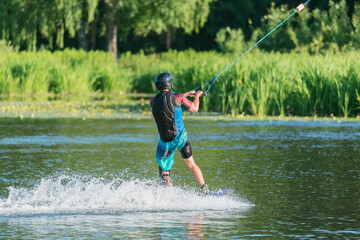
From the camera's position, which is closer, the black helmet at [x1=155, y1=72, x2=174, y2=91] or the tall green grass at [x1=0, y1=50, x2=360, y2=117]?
the black helmet at [x1=155, y1=72, x2=174, y2=91]

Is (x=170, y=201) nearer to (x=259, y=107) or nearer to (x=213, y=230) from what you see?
(x=213, y=230)

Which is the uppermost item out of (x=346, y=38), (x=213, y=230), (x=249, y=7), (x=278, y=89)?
(x=249, y=7)

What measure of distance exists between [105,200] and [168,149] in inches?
36.8

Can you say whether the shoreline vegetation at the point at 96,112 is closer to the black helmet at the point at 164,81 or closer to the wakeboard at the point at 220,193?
the wakeboard at the point at 220,193

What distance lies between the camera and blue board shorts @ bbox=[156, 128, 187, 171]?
9227 millimetres

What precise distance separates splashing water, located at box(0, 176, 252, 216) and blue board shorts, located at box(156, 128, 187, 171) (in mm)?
291

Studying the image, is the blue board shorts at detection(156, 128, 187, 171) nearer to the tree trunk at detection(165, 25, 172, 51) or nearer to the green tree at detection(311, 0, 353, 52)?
the green tree at detection(311, 0, 353, 52)

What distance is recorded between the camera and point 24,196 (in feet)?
30.7

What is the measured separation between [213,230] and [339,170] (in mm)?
4791

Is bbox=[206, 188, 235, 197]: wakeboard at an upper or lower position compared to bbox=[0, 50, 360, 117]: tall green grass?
lower

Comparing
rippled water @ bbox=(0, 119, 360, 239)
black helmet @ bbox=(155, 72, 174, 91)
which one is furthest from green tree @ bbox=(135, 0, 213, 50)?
black helmet @ bbox=(155, 72, 174, 91)

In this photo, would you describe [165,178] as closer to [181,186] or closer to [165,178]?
[165,178]

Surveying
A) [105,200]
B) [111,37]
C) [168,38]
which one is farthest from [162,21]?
[105,200]

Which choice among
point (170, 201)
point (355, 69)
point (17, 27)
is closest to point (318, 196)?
point (170, 201)
